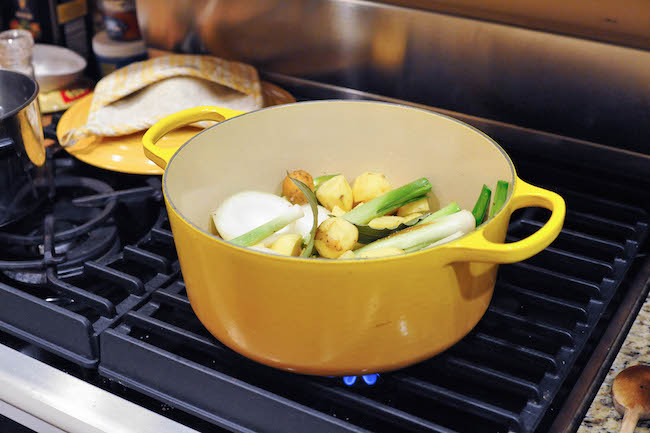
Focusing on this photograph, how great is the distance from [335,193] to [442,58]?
326 millimetres

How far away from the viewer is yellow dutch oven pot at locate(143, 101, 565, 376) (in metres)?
0.47

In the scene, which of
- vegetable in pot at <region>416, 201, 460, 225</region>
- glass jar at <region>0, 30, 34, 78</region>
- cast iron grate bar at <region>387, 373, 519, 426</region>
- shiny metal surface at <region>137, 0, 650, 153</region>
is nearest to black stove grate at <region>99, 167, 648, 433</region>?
cast iron grate bar at <region>387, 373, 519, 426</region>

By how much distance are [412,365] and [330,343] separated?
11 centimetres

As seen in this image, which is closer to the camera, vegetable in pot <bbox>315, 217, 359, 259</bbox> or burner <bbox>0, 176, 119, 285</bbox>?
vegetable in pot <bbox>315, 217, 359, 259</bbox>

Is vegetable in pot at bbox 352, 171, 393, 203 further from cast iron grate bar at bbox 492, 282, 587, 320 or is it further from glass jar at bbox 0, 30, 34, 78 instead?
glass jar at bbox 0, 30, 34, 78

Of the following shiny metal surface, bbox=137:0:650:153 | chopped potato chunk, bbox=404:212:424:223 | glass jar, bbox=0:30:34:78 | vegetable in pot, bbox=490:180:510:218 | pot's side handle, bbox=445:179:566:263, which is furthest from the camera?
glass jar, bbox=0:30:34:78

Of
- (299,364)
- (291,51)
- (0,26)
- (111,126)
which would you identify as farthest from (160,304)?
(0,26)

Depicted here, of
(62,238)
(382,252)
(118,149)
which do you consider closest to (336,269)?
(382,252)

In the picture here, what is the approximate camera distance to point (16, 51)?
99cm

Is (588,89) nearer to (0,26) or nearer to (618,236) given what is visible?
(618,236)

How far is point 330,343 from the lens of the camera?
0.50 meters

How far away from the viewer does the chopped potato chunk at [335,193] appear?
0.69 m

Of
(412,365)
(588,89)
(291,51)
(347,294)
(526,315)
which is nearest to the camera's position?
(347,294)

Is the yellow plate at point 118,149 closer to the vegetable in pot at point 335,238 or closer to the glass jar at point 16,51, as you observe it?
the glass jar at point 16,51
